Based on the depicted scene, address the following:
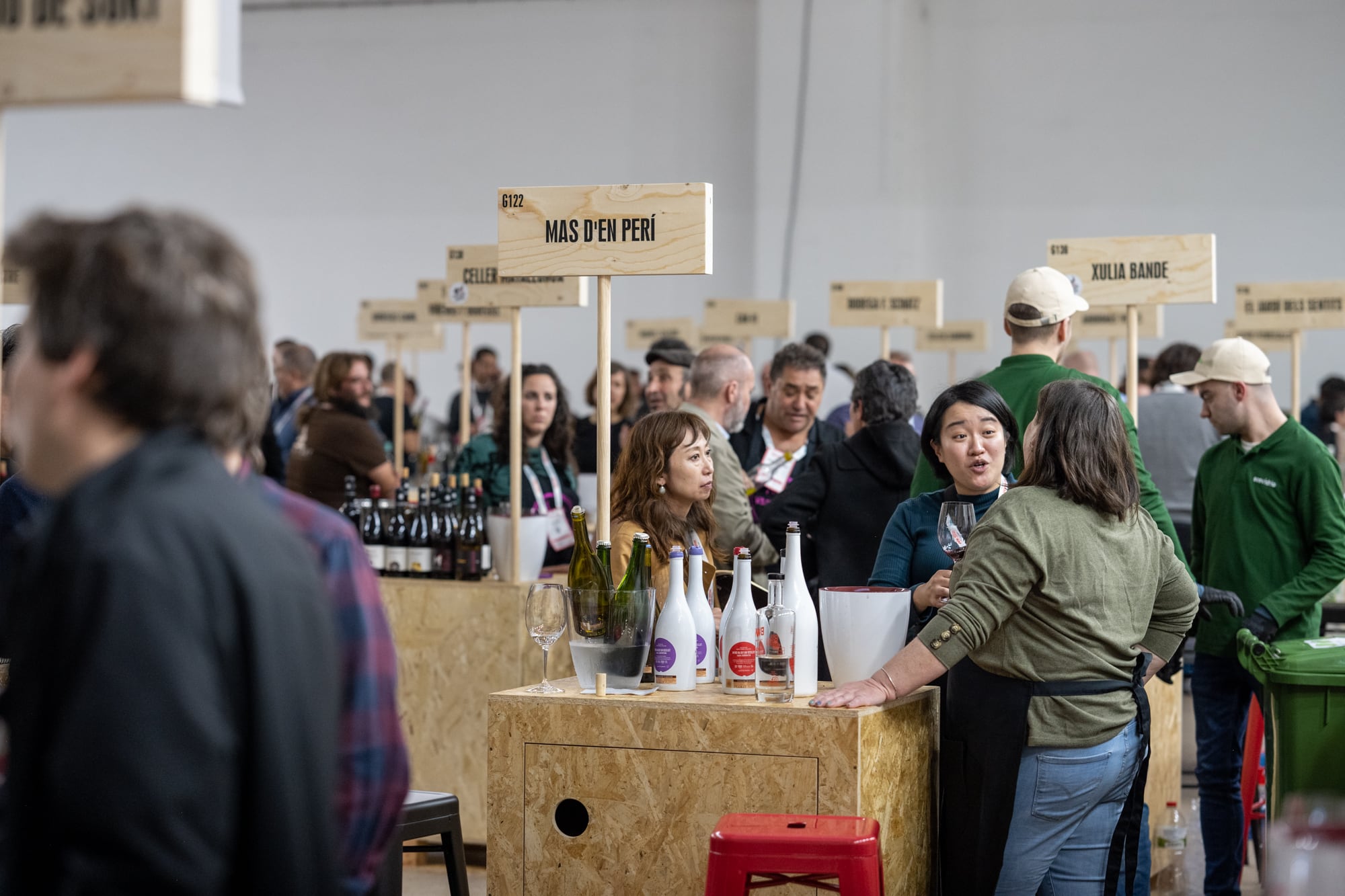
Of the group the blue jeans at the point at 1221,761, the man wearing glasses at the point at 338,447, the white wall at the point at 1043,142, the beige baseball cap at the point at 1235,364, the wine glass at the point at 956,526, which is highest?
the white wall at the point at 1043,142

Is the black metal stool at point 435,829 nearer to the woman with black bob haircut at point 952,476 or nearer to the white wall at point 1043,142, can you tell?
the woman with black bob haircut at point 952,476

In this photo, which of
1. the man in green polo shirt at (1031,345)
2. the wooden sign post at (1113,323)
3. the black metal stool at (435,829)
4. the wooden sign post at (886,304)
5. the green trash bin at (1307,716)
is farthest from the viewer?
the wooden sign post at (1113,323)

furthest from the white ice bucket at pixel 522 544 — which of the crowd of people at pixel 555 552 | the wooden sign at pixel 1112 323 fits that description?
the wooden sign at pixel 1112 323

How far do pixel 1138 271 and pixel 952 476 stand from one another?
153 cm

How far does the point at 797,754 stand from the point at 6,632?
1666 mm

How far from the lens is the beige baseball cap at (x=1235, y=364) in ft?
12.7

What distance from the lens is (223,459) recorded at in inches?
53.2

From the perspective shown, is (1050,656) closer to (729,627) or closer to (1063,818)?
(1063,818)

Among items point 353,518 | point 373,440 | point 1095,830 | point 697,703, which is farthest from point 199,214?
point 373,440

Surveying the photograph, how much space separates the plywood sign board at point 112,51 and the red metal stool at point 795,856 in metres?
1.44

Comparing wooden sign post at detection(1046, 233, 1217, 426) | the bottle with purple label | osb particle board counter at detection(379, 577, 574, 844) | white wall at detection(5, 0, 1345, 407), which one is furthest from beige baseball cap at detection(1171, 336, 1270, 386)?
white wall at detection(5, 0, 1345, 407)

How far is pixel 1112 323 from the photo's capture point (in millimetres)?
7492

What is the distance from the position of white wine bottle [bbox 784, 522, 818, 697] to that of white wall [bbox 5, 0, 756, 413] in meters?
8.51

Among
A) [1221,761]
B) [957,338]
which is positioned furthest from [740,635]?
[957,338]
